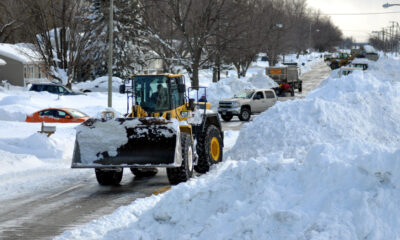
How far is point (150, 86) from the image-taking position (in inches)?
587

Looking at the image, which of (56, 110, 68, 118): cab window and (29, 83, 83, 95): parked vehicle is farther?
(29, 83, 83, 95): parked vehicle

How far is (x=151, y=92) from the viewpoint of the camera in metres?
14.9

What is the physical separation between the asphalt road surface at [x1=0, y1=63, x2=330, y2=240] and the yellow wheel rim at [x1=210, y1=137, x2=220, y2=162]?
145 centimetres

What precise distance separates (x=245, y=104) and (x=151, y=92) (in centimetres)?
2020

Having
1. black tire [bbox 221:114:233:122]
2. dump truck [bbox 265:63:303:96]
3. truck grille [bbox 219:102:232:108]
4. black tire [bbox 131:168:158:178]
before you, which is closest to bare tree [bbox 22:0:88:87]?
truck grille [bbox 219:102:232:108]

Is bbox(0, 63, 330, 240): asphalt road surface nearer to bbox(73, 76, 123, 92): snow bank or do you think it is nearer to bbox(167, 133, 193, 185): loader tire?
bbox(167, 133, 193, 185): loader tire

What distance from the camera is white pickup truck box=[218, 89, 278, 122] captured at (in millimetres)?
34094

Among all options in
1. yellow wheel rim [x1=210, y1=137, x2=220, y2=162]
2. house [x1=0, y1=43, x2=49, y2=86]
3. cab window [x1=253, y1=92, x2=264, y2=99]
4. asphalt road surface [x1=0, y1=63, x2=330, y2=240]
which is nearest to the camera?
asphalt road surface [x1=0, y1=63, x2=330, y2=240]

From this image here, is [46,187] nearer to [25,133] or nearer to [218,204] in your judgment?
[218,204]

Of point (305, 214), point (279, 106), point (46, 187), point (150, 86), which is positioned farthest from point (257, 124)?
point (305, 214)

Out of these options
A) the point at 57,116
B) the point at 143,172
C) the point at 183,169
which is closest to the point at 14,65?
the point at 57,116

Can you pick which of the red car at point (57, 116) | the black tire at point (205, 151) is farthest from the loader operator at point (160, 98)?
the red car at point (57, 116)

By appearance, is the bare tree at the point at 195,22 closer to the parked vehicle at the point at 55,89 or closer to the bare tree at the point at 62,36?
the bare tree at the point at 62,36

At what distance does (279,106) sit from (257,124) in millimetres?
1160
